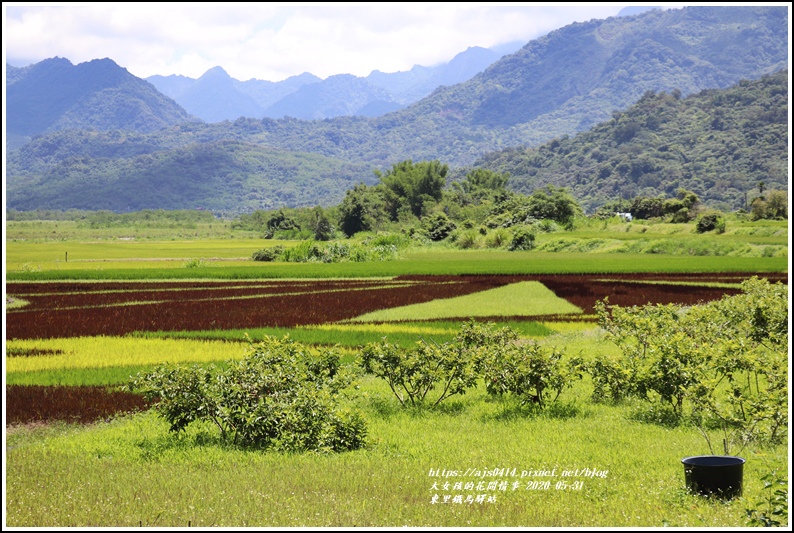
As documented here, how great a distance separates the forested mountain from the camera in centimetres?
14112

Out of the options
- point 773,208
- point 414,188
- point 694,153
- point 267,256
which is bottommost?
point 267,256

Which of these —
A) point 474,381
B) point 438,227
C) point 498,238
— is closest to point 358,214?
point 438,227

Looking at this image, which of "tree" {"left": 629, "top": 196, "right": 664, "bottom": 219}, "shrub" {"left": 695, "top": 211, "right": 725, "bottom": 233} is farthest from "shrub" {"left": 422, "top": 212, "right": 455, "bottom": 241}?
"tree" {"left": 629, "top": 196, "right": 664, "bottom": 219}

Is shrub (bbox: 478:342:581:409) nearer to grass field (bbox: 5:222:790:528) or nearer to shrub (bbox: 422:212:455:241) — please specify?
grass field (bbox: 5:222:790:528)

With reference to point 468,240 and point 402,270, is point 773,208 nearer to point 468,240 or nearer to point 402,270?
point 468,240

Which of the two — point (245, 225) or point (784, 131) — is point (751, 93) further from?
point (245, 225)


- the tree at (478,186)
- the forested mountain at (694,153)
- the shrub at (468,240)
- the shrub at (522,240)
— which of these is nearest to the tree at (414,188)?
the tree at (478,186)

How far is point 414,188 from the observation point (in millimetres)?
114125

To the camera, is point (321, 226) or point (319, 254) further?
point (321, 226)

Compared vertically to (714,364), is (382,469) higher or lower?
lower

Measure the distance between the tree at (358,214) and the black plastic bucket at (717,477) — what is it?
314 feet

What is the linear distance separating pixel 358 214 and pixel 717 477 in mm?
97191

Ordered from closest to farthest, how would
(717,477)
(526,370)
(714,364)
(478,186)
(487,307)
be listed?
(717,477)
(714,364)
(526,370)
(487,307)
(478,186)

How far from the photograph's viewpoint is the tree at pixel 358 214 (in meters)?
104
